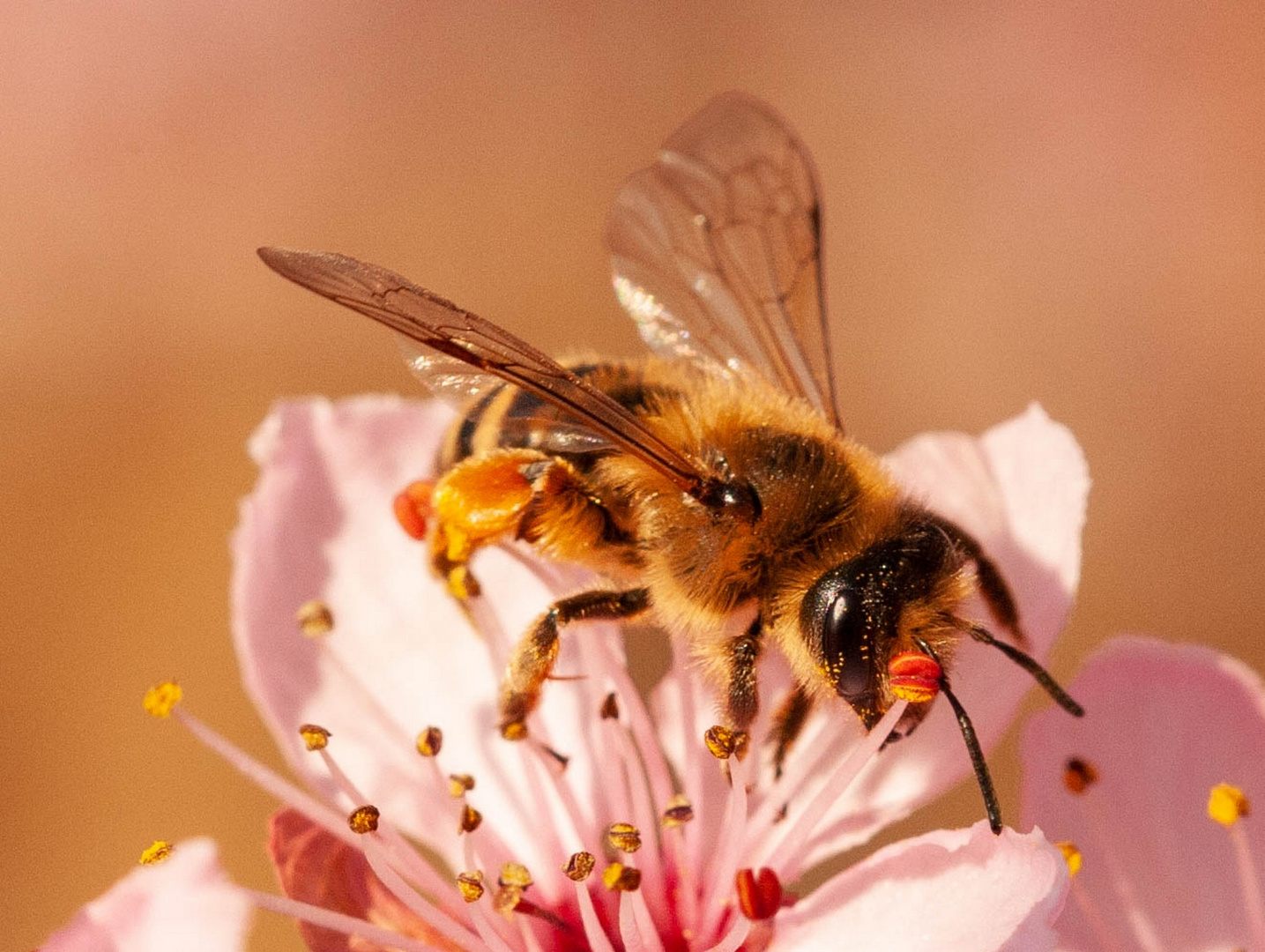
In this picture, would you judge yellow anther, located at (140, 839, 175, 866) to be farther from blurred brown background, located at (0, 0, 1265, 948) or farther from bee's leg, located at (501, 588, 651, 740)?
blurred brown background, located at (0, 0, 1265, 948)

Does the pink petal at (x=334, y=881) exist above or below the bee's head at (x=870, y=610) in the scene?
below

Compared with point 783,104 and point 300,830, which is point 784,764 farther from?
point 783,104

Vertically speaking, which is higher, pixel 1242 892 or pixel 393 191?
pixel 393 191

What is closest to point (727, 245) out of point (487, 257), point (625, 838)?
point (625, 838)

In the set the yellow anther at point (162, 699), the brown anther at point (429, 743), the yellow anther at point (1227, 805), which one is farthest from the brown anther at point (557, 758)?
the yellow anther at point (1227, 805)

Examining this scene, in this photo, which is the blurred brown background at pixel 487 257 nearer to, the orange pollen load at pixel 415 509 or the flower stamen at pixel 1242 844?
the flower stamen at pixel 1242 844

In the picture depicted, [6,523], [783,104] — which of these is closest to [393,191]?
[783,104]
